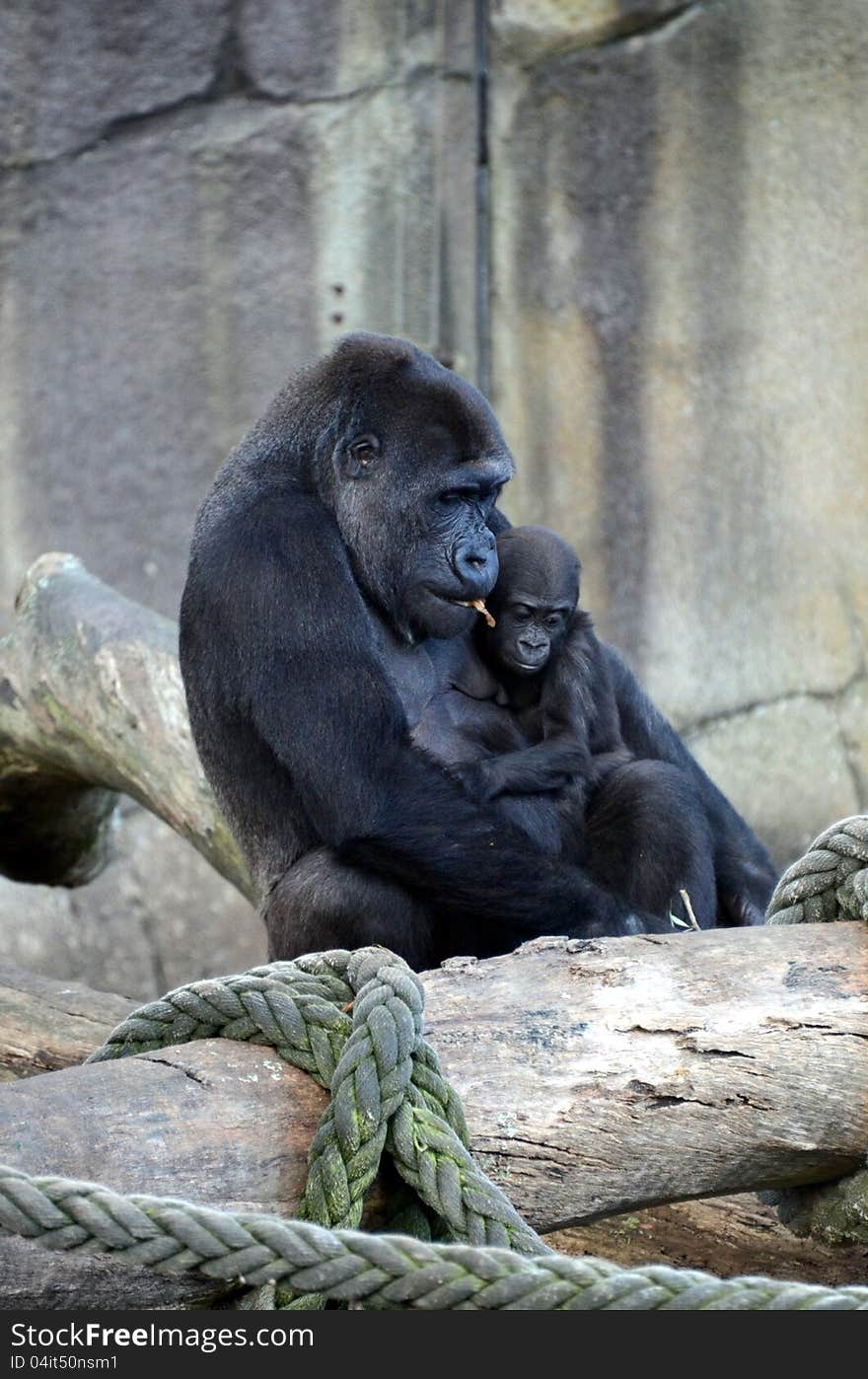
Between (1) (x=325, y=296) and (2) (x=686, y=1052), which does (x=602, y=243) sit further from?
(2) (x=686, y=1052)

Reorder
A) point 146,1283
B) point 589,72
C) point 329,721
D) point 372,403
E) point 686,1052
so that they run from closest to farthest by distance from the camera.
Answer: point 146,1283 < point 686,1052 < point 329,721 < point 372,403 < point 589,72

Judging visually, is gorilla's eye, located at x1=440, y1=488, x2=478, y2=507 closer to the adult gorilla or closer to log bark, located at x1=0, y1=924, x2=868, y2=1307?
the adult gorilla

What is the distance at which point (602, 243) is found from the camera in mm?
6262

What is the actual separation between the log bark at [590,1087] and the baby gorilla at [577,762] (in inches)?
42.6

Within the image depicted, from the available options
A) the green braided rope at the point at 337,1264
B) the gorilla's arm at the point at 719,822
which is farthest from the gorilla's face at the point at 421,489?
the green braided rope at the point at 337,1264

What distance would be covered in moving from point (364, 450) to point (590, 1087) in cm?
172

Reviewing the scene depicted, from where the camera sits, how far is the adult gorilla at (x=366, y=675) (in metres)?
3.18

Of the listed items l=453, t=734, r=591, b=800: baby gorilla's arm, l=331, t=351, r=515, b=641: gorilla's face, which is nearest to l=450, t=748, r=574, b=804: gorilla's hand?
l=453, t=734, r=591, b=800: baby gorilla's arm

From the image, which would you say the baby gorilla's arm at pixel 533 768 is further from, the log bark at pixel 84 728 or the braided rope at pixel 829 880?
the braided rope at pixel 829 880

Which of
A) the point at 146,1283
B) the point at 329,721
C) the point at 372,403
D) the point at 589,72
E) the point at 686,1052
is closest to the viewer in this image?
the point at 146,1283

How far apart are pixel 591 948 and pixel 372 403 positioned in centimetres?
154

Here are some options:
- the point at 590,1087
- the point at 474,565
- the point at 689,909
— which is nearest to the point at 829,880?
the point at 590,1087

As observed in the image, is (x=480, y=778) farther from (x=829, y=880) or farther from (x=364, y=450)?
(x=829, y=880)

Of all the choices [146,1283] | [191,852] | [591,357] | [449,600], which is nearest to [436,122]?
[591,357]
